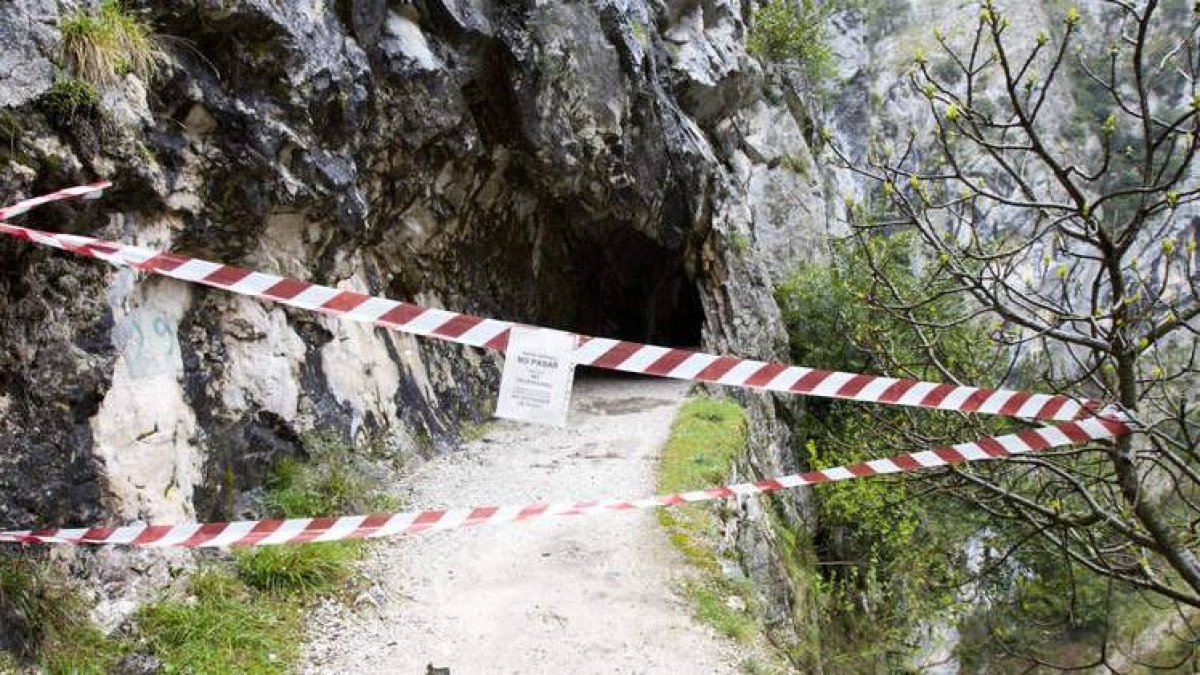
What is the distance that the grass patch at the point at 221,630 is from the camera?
13.0 ft

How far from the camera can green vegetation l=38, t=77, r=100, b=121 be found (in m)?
4.25

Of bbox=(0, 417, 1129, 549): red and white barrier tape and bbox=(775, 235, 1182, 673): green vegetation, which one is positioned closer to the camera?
bbox=(0, 417, 1129, 549): red and white barrier tape

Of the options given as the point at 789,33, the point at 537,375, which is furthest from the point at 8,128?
the point at 789,33

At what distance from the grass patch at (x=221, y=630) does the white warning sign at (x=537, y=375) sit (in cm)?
202

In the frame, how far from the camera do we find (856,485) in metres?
11.3

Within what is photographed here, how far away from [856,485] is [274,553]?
8802 mm

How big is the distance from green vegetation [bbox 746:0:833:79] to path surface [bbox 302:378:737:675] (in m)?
15.9

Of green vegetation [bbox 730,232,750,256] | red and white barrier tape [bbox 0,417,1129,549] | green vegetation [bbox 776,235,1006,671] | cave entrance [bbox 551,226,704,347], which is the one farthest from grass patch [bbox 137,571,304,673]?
cave entrance [bbox 551,226,704,347]

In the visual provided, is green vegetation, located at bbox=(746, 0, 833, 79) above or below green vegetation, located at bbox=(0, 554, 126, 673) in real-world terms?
above

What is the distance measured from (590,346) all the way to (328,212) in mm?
4672

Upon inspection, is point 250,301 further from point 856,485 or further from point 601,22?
point 856,485

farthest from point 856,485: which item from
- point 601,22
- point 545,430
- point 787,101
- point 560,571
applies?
point 787,101

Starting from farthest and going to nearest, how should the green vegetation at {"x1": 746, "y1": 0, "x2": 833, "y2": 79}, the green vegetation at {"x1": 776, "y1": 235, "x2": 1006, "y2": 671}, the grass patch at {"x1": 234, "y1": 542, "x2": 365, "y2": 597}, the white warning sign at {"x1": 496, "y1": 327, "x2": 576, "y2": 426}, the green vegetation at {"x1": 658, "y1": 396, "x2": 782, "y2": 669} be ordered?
1. the green vegetation at {"x1": 746, "y1": 0, "x2": 833, "y2": 79}
2. the green vegetation at {"x1": 776, "y1": 235, "x2": 1006, "y2": 671}
3. the green vegetation at {"x1": 658, "y1": 396, "x2": 782, "y2": 669}
4. the grass patch at {"x1": 234, "y1": 542, "x2": 365, "y2": 597}
5. the white warning sign at {"x1": 496, "y1": 327, "x2": 576, "y2": 426}

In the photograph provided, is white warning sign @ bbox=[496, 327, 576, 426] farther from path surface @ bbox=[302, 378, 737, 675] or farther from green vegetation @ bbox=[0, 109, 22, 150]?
green vegetation @ bbox=[0, 109, 22, 150]
